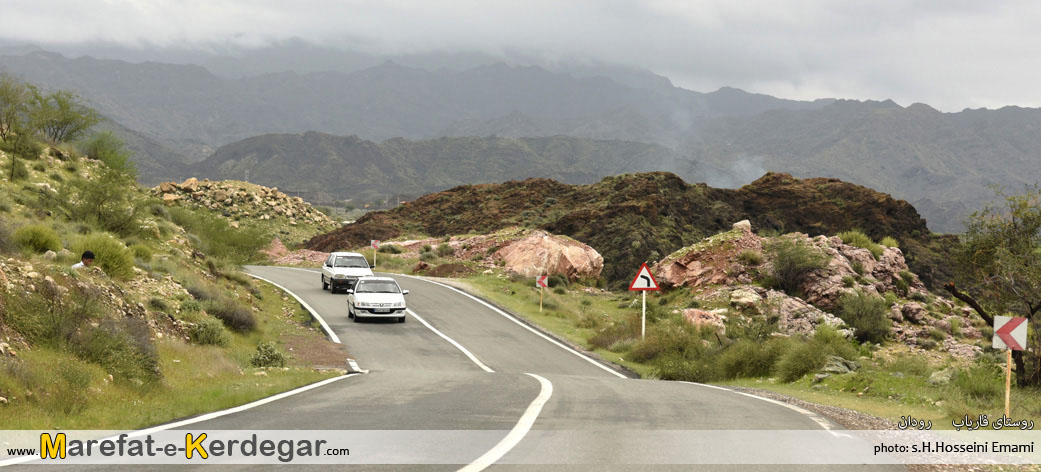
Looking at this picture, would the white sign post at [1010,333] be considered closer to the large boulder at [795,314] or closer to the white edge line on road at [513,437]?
the white edge line on road at [513,437]

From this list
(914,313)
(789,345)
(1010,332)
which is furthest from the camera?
(914,313)

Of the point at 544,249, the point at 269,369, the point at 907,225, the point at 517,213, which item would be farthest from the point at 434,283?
the point at 907,225

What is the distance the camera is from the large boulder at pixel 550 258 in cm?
4403

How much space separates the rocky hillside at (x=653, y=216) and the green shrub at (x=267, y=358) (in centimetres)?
3745

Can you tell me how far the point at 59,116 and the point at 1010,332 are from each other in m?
44.0

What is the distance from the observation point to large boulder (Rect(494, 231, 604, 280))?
44031 millimetres

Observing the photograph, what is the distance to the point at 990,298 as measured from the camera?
1881cm

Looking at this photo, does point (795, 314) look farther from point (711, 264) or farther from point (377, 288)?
point (377, 288)

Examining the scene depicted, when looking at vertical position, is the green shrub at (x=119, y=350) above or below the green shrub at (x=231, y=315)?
above

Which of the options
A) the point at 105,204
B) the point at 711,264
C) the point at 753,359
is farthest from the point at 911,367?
the point at 105,204

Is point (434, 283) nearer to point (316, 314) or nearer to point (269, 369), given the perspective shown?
point (316, 314)

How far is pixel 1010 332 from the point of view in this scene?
10523 mm

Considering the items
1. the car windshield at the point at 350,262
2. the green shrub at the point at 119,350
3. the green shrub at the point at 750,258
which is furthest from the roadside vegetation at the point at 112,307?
the green shrub at the point at 750,258

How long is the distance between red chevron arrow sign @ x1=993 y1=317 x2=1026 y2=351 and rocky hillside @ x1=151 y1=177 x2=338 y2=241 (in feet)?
239
